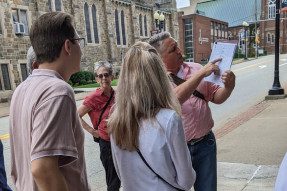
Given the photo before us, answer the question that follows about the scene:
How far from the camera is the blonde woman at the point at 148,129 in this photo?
195 centimetres

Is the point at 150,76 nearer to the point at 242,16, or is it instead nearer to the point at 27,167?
the point at 27,167

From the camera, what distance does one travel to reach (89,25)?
110ft

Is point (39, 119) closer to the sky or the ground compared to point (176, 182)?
closer to the sky

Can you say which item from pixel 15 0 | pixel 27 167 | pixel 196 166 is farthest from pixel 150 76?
pixel 15 0

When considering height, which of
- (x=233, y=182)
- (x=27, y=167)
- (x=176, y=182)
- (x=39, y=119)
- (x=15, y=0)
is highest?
(x=15, y=0)

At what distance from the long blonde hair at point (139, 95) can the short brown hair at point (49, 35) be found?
447 mm

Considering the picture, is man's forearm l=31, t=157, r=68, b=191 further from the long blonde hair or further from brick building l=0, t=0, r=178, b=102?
brick building l=0, t=0, r=178, b=102

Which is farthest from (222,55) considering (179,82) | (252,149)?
(252,149)

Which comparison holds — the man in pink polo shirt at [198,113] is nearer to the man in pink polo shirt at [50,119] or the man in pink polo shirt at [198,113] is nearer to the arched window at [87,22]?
the man in pink polo shirt at [50,119]

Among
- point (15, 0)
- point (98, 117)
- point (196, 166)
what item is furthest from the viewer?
point (15, 0)

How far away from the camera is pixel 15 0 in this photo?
24359 millimetres

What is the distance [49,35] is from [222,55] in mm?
1416

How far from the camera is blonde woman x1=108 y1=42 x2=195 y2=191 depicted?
6.40ft

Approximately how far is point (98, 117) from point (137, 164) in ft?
6.99
